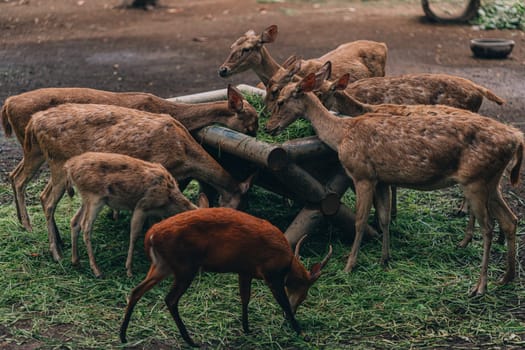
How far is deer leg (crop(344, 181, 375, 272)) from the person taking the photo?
6684mm

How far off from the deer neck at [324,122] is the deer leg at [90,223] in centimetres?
192

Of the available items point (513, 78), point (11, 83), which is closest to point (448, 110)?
point (513, 78)

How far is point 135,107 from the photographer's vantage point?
7.61 meters

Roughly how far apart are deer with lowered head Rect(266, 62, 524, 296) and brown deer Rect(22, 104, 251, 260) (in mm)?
704

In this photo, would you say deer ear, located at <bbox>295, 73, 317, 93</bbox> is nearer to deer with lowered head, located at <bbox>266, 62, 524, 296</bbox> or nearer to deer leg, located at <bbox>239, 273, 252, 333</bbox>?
deer with lowered head, located at <bbox>266, 62, 524, 296</bbox>

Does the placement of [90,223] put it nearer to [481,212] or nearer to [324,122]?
[324,122]

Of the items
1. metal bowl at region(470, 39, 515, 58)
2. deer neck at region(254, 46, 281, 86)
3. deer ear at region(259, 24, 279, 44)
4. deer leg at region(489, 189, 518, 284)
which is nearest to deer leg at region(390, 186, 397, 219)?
deer leg at region(489, 189, 518, 284)

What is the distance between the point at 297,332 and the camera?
5.64 meters

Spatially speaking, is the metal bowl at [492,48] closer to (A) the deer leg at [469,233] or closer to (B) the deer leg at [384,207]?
(A) the deer leg at [469,233]

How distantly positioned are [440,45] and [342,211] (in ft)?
30.0

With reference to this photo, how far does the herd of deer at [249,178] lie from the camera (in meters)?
5.36

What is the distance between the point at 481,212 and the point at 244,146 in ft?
6.40

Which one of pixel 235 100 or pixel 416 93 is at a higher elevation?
pixel 235 100

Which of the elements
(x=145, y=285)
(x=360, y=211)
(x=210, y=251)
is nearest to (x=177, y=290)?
(x=145, y=285)
